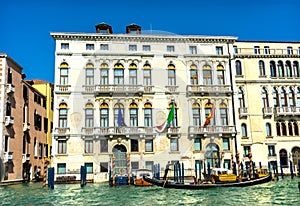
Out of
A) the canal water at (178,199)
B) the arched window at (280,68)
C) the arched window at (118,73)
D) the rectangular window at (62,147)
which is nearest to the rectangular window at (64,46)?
the arched window at (118,73)

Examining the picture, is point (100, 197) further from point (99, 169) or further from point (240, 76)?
point (240, 76)

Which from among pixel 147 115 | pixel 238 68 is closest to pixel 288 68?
pixel 238 68

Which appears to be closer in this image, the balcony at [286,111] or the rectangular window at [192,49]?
the rectangular window at [192,49]

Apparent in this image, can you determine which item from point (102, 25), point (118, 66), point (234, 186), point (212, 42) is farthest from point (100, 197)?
point (102, 25)

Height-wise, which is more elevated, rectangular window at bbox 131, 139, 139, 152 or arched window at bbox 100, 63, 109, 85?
arched window at bbox 100, 63, 109, 85

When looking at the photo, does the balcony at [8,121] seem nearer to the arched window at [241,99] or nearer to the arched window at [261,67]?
the arched window at [241,99]

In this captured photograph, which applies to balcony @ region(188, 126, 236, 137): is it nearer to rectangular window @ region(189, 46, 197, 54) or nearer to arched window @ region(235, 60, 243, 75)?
rectangular window @ region(189, 46, 197, 54)

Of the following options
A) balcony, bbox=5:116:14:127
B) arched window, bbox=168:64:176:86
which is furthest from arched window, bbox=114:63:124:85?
balcony, bbox=5:116:14:127

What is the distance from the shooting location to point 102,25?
67.4 feet

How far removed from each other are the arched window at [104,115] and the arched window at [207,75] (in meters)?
5.63

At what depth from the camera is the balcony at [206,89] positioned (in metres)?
15.9

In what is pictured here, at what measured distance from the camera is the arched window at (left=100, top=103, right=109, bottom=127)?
18219mm

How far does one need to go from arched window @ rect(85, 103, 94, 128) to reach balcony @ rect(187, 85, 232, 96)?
4735 millimetres

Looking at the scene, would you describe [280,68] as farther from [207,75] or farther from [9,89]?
[9,89]
